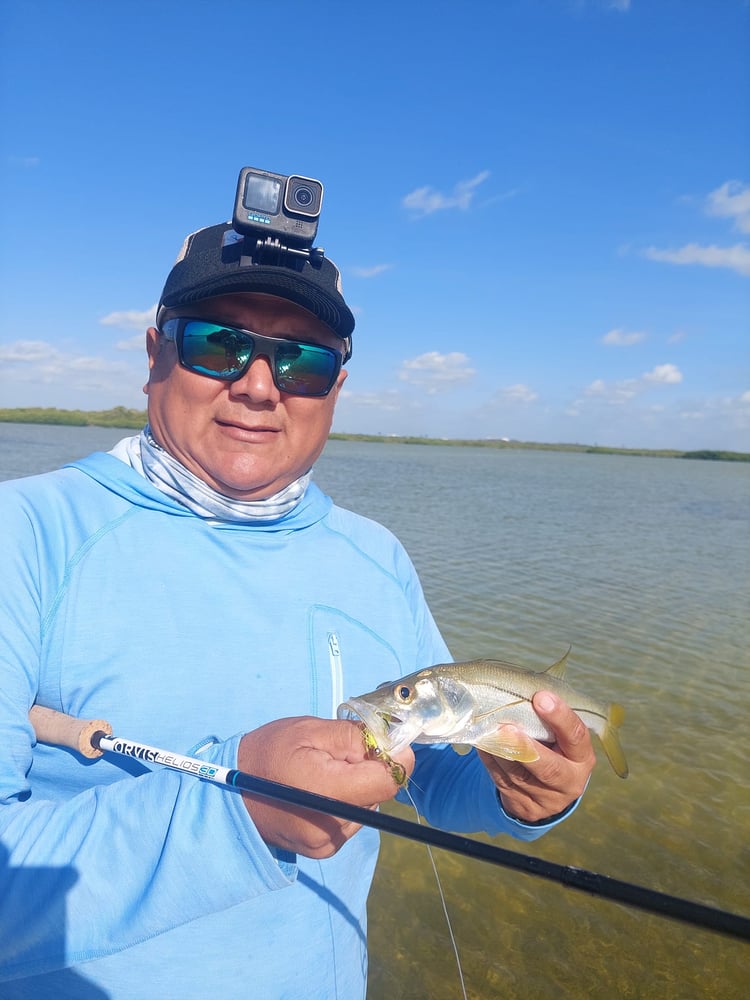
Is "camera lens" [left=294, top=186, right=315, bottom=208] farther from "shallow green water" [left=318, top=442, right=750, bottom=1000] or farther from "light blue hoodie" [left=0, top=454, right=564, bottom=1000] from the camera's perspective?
"shallow green water" [left=318, top=442, right=750, bottom=1000]

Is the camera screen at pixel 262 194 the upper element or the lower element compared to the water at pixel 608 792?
upper

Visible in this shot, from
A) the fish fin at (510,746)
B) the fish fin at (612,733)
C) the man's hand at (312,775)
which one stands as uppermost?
the man's hand at (312,775)

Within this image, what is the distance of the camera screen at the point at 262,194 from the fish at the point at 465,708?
186cm

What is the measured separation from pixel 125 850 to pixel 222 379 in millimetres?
1664

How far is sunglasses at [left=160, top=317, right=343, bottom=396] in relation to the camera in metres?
2.57

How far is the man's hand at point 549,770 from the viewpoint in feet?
7.80

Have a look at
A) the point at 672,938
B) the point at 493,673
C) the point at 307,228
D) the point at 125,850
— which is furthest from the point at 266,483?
the point at 672,938

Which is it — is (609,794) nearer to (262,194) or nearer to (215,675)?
(215,675)

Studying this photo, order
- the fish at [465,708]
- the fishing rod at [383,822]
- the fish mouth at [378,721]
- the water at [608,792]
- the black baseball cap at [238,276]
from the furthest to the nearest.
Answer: the water at [608,792]
the black baseball cap at [238,276]
the fish at [465,708]
the fish mouth at [378,721]
the fishing rod at [383,822]

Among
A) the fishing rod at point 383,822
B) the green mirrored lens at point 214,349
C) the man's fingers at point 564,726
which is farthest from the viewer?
the green mirrored lens at point 214,349

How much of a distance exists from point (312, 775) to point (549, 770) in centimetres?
109

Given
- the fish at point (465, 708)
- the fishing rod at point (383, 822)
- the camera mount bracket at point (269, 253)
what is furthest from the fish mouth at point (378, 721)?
the camera mount bracket at point (269, 253)

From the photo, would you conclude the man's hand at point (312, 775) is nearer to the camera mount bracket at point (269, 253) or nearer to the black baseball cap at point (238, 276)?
the black baseball cap at point (238, 276)

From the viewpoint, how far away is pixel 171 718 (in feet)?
7.17
